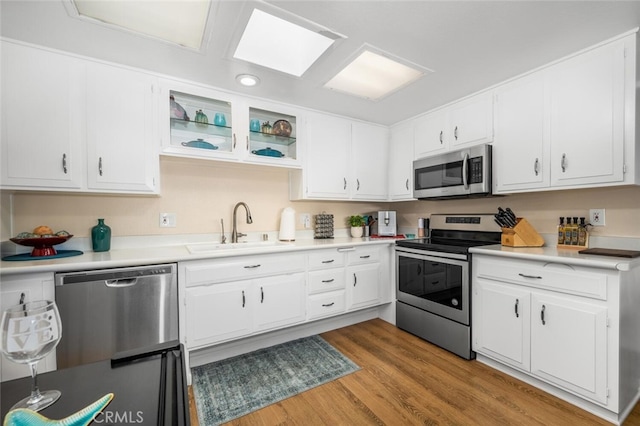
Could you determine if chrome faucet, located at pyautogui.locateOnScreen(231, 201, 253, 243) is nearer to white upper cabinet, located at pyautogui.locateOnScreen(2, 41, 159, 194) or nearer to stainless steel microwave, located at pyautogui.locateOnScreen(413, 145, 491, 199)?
white upper cabinet, located at pyautogui.locateOnScreen(2, 41, 159, 194)

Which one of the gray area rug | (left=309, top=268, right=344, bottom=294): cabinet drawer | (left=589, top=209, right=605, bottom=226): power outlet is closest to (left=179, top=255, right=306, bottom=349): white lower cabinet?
(left=309, top=268, right=344, bottom=294): cabinet drawer

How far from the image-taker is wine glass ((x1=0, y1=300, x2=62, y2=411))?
1.77ft

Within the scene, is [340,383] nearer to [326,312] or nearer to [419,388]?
[419,388]

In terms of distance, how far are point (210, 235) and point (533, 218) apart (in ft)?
9.28

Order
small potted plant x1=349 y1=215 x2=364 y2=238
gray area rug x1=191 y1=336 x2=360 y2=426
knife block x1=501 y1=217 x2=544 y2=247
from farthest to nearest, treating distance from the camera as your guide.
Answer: small potted plant x1=349 y1=215 x2=364 y2=238 → knife block x1=501 y1=217 x2=544 y2=247 → gray area rug x1=191 y1=336 x2=360 y2=426

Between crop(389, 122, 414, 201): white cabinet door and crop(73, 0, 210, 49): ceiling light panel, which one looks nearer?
crop(73, 0, 210, 49): ceiling light panel

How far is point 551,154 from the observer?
2.06 meters

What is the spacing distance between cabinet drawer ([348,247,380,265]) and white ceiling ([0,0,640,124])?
1.56 m

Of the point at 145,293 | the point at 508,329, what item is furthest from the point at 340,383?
the point at 145,293

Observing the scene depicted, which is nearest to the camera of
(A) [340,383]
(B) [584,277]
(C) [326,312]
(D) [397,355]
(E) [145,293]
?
(B) [584,277]

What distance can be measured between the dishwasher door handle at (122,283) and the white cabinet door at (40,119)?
72 cm

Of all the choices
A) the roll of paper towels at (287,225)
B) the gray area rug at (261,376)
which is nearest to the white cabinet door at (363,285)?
the gray area rug at (261,376)

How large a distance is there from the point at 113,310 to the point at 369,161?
267 cm

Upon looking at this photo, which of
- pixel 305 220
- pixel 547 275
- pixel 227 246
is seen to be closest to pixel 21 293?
pixel 227 246
